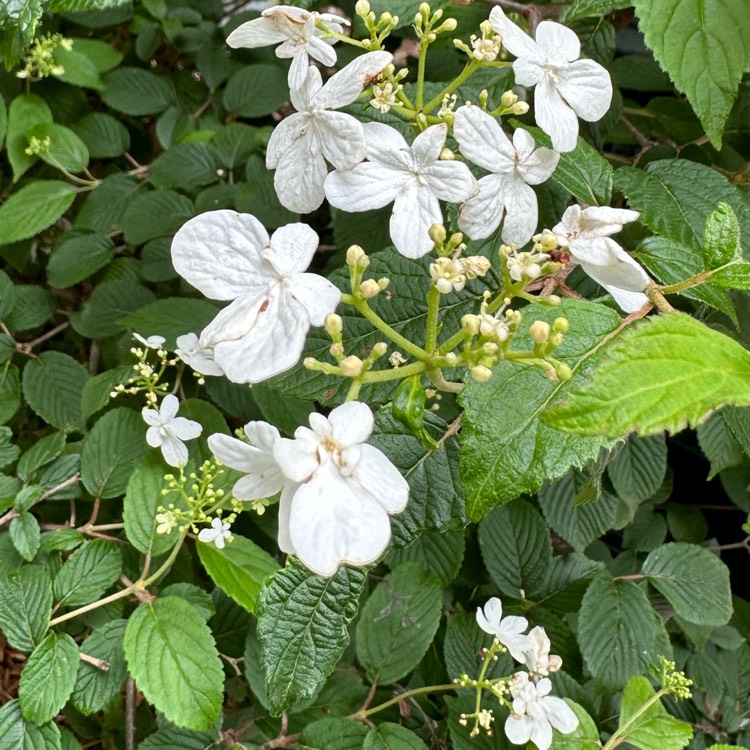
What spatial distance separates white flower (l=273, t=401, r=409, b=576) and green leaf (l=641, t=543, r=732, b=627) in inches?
24.1

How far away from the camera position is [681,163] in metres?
0.61

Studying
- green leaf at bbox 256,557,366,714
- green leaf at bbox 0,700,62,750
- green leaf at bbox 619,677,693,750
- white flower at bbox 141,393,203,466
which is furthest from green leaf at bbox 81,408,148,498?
green leaf at bbox 619,677,693,750

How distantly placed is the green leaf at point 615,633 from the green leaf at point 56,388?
610 millimetres

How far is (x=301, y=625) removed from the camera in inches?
18.8

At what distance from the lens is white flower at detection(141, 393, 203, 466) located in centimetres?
67

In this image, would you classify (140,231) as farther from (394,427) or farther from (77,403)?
(394,427)

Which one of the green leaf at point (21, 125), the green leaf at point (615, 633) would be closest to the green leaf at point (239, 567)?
the green leaf at point (615, 633)

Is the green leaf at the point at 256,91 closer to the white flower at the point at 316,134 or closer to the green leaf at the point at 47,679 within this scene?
the white flower at the point at 316,134

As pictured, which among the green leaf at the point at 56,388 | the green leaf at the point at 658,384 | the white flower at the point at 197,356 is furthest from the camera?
the green leaf at the point at 56,388

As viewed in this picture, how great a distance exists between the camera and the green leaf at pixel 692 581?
80 centimetres

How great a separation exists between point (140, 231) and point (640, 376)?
0.68 metres

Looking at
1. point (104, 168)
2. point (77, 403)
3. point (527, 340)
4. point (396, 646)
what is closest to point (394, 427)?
point (527, 340)

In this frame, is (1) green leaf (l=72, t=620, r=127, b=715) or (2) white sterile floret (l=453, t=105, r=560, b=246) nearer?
(2) white sterile floret (l=453, t=105, r=560, b=246)

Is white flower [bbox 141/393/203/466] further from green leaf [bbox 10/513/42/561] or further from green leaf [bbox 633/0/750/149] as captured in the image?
green leaf [bbox 633/0/750/149]
